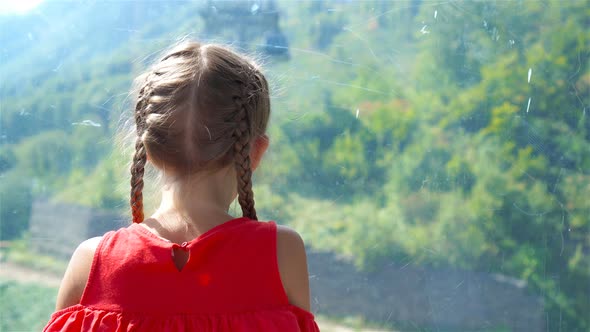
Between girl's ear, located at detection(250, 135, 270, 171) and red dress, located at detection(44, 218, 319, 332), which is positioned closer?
red dress, located at detection(44, 218, 319, 332)

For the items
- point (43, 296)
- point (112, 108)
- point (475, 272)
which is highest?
point (112, 108)

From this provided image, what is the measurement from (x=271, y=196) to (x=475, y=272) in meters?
0.44

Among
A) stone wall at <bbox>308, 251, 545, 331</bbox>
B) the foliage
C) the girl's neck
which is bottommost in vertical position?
the foliage

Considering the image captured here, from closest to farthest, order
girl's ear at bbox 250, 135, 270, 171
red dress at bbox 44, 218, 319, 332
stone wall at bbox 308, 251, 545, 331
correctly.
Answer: red dress at bbox 44, 218, 319, 332, girl's ear at bbox 250, 135, 270, 171, stone wall at bbox 308, 251, 545, 331

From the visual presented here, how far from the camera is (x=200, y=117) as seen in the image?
1014 mm

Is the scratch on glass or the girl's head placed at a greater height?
the girl's head

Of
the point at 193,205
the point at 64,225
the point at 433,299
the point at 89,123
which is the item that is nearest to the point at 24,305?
the point at 64,225

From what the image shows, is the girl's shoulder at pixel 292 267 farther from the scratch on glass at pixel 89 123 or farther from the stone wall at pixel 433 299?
the scratch on glass at pixel 89 123

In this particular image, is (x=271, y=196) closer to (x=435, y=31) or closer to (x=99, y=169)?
(x=99, y=169)

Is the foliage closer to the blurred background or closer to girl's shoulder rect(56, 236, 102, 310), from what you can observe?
the blurred background

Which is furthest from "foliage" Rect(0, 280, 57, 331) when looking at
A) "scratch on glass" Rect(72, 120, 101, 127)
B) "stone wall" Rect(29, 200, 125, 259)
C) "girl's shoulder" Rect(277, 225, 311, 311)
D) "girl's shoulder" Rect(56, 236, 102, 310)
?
"girl's shoulder" Rect(277, 225, 311, 311)

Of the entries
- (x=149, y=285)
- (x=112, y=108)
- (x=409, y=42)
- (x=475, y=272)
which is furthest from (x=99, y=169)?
(x=475, y=272)

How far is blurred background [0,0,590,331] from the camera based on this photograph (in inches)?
55.7

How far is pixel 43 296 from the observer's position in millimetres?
1493
